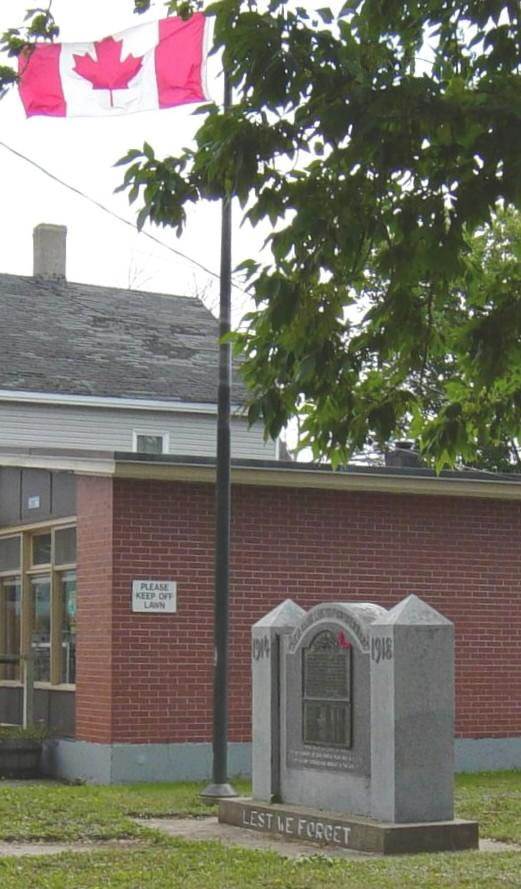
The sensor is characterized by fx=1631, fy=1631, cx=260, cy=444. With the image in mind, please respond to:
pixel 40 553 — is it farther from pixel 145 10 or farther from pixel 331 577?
pixel 145 10

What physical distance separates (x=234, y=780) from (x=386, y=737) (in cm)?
602

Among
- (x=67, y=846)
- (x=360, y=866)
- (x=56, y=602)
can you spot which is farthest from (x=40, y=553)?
(x=360, y=866)

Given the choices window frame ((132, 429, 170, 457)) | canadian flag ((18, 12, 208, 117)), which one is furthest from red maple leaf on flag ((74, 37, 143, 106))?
window frame ((132, 429, 170, 457))

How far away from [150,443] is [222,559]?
17451 mm

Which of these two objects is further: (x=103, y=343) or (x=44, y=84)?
(x=103, y=343)

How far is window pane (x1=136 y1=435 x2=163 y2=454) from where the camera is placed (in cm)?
3304

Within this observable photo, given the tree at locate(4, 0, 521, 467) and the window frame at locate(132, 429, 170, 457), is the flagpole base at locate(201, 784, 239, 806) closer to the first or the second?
the tree at locate(4, 0, 521, 467)

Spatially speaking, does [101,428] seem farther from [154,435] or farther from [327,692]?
[327,692]

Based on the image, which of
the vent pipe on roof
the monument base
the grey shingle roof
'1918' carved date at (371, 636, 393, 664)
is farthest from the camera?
the vent pipe on roof

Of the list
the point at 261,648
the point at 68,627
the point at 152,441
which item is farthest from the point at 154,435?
the point at 261,648

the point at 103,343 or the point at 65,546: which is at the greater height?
the point at 103,343

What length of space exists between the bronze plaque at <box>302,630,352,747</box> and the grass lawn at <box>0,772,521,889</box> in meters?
1.42

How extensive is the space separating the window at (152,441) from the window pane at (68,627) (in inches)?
506

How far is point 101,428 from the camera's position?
107 feet
